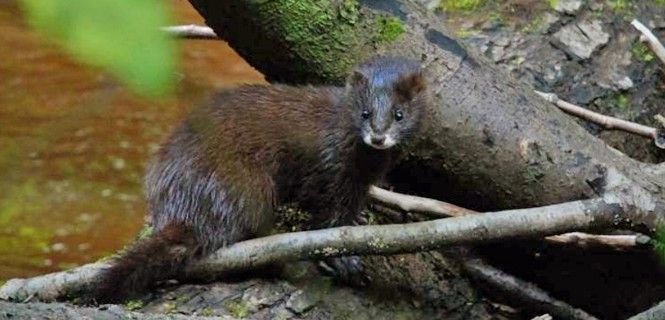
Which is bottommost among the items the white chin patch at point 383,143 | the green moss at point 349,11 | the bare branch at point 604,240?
the bare branch at point 604,240

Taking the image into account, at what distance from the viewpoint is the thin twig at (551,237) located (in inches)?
149

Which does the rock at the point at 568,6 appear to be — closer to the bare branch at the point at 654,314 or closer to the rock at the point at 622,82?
the rock at the point at 622,82

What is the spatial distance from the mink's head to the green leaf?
2966 millimetres

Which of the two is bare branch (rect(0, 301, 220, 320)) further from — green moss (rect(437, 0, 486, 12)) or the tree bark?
green moss (rect(437, 0, 486, 12))

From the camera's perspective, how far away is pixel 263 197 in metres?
3.52

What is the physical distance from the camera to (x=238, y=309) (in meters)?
3.26

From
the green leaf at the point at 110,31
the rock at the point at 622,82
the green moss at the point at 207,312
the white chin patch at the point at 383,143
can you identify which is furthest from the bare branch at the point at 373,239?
the green leaf at the point at 110,31

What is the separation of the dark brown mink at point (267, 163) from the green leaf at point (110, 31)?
267cm

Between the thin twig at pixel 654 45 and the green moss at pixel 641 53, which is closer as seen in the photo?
the thin twig at pixel 654 45

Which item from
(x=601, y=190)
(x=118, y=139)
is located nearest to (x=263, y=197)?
(x=601, y=190)

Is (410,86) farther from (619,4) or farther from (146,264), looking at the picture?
(619,4)

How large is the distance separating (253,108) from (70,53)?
3116mm

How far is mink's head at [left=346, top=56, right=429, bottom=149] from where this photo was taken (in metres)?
3.55

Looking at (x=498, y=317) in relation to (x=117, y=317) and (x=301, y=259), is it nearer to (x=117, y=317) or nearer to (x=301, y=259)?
(x=301, y=259)
